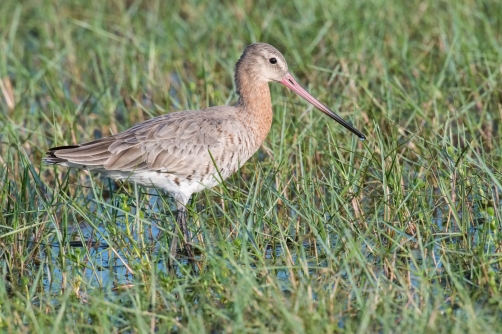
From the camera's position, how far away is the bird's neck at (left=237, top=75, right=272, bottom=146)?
21.9 ft

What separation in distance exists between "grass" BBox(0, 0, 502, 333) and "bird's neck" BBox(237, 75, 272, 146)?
158 millimetres

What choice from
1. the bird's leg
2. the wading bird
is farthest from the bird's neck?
the bird's leg

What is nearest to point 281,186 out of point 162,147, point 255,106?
point 255,106

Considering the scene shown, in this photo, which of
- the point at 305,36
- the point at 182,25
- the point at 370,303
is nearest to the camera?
the point at 370,303

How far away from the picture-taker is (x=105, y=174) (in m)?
6.47

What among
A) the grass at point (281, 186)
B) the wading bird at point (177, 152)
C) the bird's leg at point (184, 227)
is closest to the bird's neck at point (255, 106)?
the wading bird at point (177, 152)

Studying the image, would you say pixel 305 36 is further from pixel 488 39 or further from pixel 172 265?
pixel 172 265

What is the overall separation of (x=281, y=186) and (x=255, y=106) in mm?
679

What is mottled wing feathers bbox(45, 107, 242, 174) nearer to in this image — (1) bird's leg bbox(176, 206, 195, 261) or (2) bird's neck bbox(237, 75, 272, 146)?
(2) bird's neck bbox(237, 75, 272, 146)

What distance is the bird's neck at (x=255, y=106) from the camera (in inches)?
263

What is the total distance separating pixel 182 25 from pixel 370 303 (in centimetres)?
619

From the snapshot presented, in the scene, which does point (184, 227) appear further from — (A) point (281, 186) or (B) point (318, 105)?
(B) point (318, 105)

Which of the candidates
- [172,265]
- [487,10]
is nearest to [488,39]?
[487,10]

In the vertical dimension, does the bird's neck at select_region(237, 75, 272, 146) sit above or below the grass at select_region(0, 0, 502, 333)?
above
